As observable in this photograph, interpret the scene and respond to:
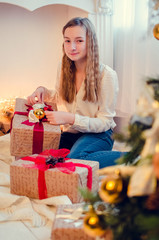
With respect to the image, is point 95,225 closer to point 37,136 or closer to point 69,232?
point 69,232

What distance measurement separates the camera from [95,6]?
8.34ft

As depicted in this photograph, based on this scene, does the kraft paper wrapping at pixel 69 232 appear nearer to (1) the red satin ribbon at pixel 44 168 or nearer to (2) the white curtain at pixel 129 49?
(1) the red satin ribbon at pixel 44 168

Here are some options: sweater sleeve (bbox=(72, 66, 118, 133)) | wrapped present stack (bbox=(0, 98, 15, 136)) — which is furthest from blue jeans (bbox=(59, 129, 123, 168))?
wrapped present stack (bbox=(0, 98, 15, 136))

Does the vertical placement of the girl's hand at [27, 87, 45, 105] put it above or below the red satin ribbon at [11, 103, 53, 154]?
above

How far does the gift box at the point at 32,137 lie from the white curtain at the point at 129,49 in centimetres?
86

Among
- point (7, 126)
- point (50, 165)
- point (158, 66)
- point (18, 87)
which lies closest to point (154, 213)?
point (50, 165)

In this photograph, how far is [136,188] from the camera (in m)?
0.61

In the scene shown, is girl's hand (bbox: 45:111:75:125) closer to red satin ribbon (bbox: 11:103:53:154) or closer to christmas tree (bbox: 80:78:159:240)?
red satin ribbon (bbox: 11:103:53:154)

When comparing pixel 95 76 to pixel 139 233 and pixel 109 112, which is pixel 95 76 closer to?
pixel 109 112

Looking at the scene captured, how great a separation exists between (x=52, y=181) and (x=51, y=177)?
0.02m

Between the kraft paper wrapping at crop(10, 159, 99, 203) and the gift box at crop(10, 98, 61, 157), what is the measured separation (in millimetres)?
198

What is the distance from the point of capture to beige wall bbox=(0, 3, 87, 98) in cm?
277

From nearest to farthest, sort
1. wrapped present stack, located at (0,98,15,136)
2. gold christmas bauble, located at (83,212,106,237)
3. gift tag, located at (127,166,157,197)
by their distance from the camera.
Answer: gift tag, located at (127,166,157,197) → gold christmas bauble, located at (83,212,106,237) → wrapped present stack, located at (0,98,15,136)

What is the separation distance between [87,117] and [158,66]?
2.36 ft
